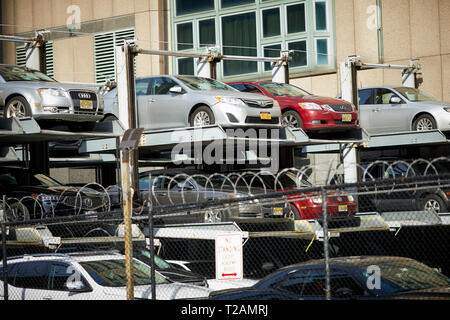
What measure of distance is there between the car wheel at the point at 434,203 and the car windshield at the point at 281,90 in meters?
4.22

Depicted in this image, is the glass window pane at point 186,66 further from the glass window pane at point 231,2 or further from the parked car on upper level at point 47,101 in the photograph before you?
the parked car on upper level at point 47,101

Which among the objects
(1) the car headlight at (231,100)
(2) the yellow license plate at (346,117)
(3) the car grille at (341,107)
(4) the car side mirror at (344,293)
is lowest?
(4) the car side mirror at (344,293)

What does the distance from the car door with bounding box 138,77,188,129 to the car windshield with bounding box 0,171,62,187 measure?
2.54 metres

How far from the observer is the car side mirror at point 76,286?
37.1 feet

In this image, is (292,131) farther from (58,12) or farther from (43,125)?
(58,12)

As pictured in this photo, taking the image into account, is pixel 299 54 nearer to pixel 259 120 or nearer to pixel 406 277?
pixel 259 120

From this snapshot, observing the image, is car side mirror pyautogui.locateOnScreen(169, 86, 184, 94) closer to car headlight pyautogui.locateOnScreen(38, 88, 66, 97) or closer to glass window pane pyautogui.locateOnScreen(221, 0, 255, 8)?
car headlight pyautogui.locateOnScreen(38, 88, 66, 97)

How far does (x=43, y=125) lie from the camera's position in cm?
1769

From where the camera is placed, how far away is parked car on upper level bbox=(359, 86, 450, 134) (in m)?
19.6

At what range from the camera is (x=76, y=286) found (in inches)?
448

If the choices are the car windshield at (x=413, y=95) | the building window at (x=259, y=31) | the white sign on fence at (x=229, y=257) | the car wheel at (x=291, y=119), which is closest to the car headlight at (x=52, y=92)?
the car wheel at (x=291, y=119)

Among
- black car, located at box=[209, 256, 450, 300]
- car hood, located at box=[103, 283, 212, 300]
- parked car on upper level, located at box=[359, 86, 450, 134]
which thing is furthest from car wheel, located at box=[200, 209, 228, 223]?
parked car on upper level, located at box=[359, 86, 450, 134]

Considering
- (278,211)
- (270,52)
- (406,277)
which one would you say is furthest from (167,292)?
(270,52)

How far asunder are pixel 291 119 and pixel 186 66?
12.7 metres
